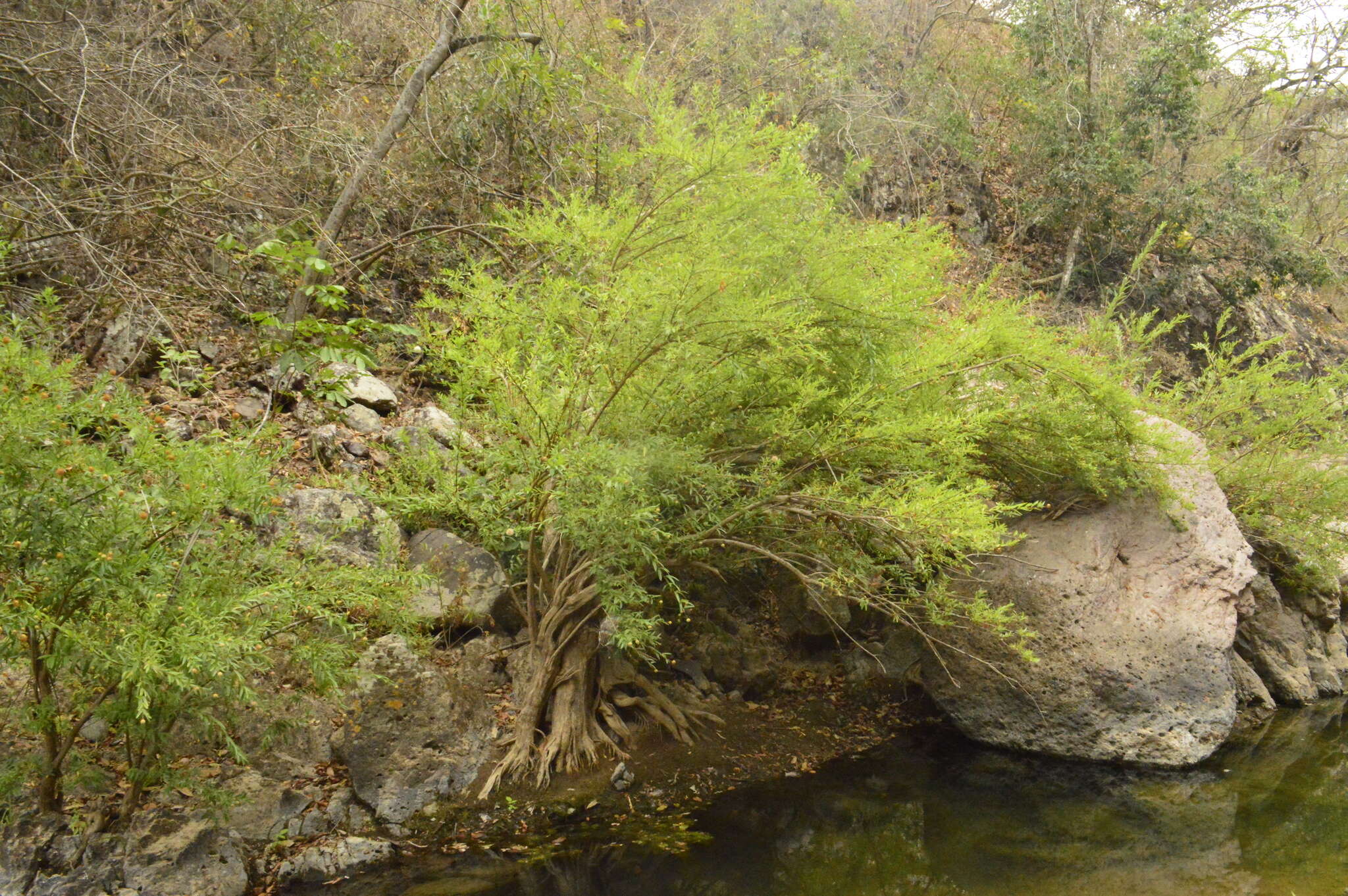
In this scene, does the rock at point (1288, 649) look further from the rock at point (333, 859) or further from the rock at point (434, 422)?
the rock at point (333, 859)

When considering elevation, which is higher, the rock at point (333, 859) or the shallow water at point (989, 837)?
the shallow water at point (989, 837)

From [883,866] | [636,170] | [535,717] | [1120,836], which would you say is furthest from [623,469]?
[636,170]

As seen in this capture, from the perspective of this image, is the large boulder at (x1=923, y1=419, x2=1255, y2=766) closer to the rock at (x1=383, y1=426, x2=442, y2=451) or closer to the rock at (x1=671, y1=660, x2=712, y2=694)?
the rock at (x1=671, y1=660, x2=712, y2=694)

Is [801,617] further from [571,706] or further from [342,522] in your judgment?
[342,522]

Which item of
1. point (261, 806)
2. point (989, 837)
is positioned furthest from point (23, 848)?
point (989, 837)

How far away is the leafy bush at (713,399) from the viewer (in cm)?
533

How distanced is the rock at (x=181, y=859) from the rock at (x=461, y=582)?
2287 millimetres

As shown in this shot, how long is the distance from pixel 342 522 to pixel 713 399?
9.23 feet

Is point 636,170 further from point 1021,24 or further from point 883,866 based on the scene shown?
point 1021,24

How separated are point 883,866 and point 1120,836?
1781mm

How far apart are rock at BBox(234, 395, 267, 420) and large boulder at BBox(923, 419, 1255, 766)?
6.34 m

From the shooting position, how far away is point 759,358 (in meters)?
5.44

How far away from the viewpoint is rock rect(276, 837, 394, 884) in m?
4.94

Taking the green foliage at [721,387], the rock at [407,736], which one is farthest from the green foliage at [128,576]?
the green foliage at [721,387]
